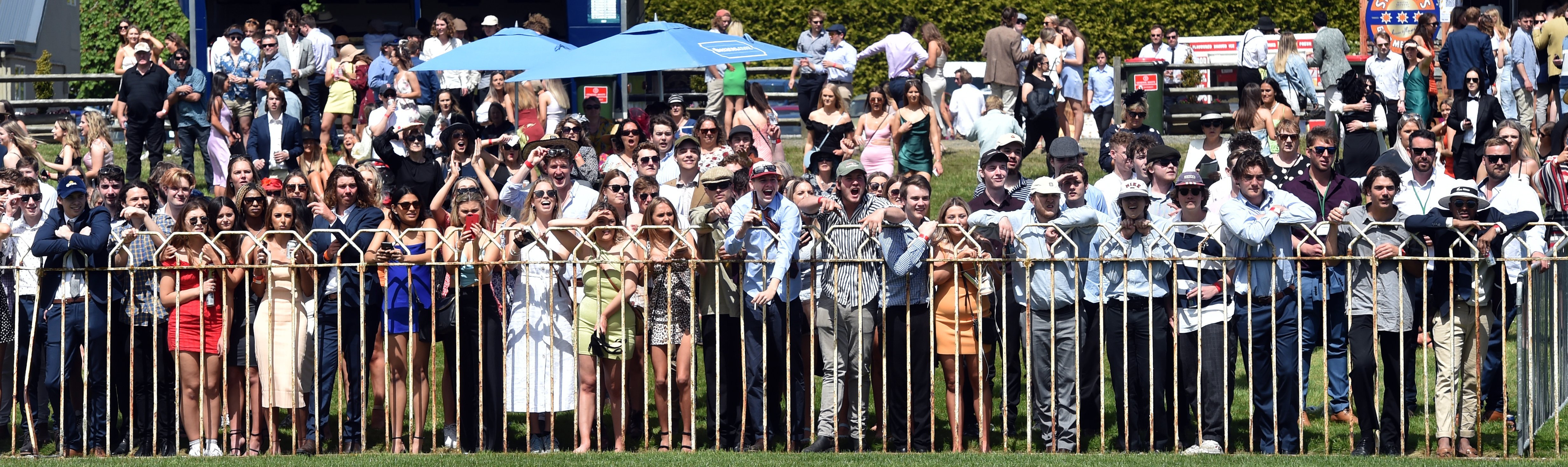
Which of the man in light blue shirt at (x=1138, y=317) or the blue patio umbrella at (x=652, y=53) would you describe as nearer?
the man in light blue shirt at (x=1138, y=317)

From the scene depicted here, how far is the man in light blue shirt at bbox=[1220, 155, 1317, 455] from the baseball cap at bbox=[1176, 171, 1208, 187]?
7.5 inches

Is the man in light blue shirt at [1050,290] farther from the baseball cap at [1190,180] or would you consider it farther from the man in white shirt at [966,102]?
the man in white shirt at [966,102]

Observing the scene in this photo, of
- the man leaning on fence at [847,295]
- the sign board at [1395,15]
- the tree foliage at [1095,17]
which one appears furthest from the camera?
the tree foliage at [1095,17]

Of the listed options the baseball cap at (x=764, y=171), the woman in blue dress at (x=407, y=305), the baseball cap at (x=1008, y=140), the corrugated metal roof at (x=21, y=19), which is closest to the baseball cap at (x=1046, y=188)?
the baseball cap at (x=764, y=171)

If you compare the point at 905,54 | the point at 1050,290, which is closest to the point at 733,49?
the point at 905,54

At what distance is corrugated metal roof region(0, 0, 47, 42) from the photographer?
37.6 m

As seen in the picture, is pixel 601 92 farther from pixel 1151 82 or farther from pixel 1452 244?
pixel 1452 244

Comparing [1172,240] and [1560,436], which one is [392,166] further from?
[1560,436]

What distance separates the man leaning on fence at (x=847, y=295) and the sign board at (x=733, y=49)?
5364 mm

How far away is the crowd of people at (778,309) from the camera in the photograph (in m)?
8.41

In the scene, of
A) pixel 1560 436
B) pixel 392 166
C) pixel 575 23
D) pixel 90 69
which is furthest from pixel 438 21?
pixel 90 69

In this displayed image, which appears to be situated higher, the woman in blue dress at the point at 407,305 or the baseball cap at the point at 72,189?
the baseball cap at the point at 72,189

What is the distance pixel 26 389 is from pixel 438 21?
1031 centimetres

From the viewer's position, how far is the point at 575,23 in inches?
862
